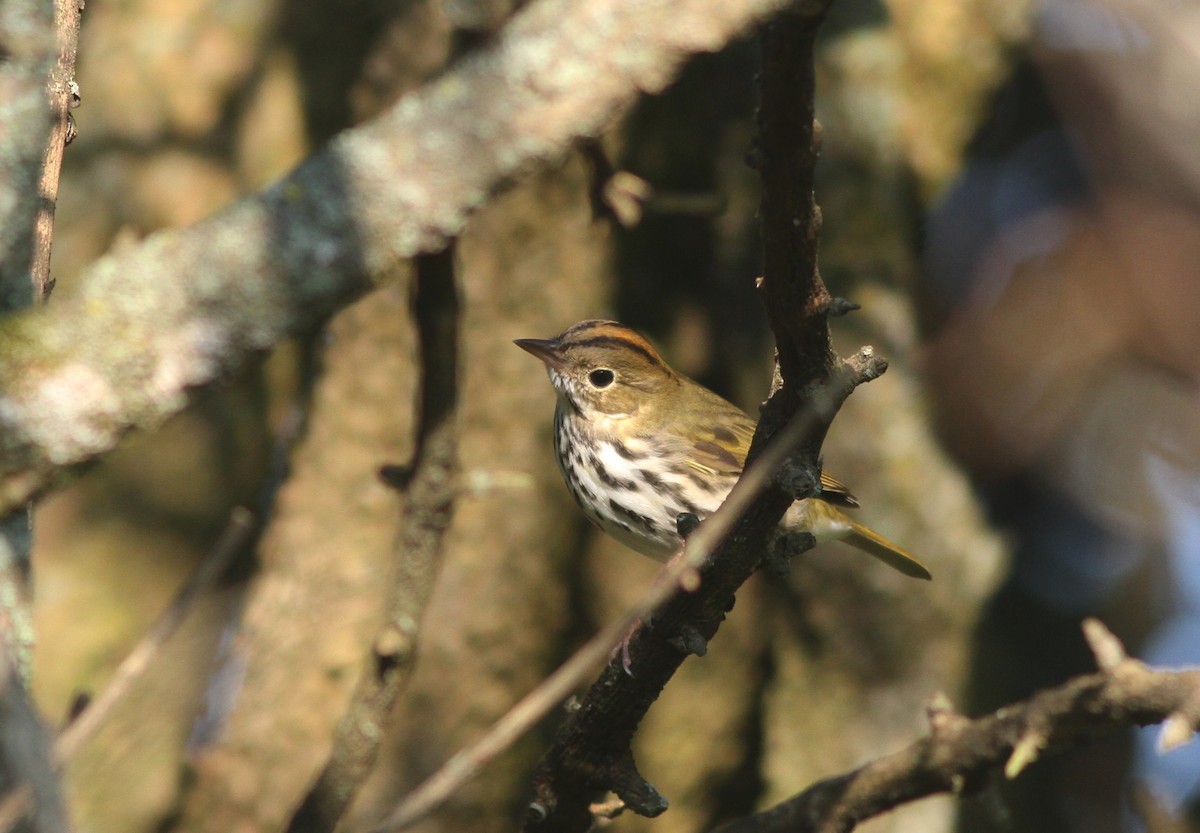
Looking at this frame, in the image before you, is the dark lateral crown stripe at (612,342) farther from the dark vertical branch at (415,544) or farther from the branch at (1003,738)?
the branch at (1003,738)

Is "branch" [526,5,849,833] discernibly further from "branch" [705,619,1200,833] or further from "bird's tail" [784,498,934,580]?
"bird's tail" [784,498,934,580]

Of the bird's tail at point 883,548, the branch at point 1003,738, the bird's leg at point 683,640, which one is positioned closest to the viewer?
the branch at point 1003,738

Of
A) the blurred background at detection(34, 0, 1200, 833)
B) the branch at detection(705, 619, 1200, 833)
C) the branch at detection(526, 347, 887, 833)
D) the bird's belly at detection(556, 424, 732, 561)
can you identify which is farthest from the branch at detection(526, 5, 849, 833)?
the blurred background at detection(34, 0, 1200, 833)

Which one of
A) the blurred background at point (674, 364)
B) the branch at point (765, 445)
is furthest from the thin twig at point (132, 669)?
the blurred background at point (674, 364)

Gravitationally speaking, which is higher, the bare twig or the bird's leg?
the bare twig

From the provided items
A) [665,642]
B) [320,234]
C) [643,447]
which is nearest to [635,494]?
[643,447]

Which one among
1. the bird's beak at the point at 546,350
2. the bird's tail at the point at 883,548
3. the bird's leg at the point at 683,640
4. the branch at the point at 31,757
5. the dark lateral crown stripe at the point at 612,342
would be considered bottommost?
the branch at the point at 31,757
